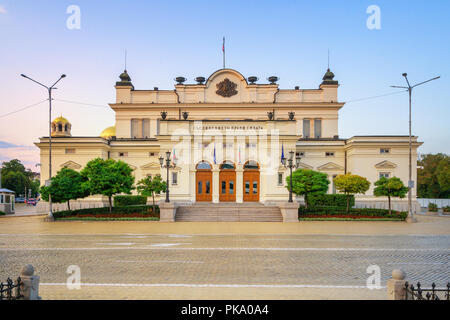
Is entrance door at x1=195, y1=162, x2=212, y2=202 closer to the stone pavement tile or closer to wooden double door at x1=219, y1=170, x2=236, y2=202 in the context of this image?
wooden double door at x1=219, y1=170, x2=236, y2=202

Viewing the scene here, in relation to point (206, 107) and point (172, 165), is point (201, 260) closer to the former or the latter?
point (172, 165)

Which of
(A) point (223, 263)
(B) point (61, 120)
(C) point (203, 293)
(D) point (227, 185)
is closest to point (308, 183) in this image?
(D) point (227, 185)

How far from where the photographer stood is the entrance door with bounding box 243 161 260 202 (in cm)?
3697

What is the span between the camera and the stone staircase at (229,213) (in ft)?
98.8

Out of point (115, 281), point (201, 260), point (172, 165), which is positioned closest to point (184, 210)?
point (172, 165)

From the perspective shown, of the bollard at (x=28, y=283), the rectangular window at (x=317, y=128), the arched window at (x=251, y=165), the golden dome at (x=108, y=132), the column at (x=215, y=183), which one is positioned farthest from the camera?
the golden dome at (x=108, y=132)

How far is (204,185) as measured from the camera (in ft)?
121

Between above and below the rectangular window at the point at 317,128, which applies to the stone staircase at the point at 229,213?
below

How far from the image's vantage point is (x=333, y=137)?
153ft

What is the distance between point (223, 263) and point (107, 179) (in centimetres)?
2164

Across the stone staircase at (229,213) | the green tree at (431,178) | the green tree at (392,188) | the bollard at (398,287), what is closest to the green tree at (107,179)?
the stone staircase at (229,213)

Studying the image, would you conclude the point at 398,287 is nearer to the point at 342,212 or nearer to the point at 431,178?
the point at 342,212

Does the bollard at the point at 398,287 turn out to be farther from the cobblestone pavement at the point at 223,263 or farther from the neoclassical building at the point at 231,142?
the neoclassical building at the point at 231,142
